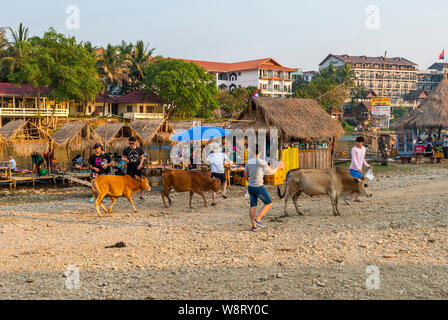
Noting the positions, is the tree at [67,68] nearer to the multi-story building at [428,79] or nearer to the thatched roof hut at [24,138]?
the thatched roof hut at [24,138]

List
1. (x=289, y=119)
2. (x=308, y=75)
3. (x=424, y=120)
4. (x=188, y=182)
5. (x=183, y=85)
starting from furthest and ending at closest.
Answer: (x=308, y=75)
(x=183, y=85)
(x=424, y=120)
(x=289, y=119)
(x=188, y=182)

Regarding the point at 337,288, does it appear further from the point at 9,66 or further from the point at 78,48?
the point at 9,66

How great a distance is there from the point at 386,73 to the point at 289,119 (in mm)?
88268

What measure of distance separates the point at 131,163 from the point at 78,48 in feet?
109

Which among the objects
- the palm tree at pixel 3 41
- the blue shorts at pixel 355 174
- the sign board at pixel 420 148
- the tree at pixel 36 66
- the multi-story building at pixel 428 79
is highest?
the multi-story building at pixel 428 79

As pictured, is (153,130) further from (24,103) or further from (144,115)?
(24,103)

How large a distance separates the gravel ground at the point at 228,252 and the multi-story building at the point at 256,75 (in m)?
64.4

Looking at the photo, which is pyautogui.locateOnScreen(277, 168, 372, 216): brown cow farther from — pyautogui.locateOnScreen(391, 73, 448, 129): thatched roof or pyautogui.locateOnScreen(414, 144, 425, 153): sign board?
pyautogui.locateOnScreen(391, 73, 448, 129): thatched roof

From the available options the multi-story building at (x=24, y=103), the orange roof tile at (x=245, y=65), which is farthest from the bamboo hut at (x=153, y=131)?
the orange roof tile at (x=245, y=65)

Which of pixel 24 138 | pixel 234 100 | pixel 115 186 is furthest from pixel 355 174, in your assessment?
pixel 234 100

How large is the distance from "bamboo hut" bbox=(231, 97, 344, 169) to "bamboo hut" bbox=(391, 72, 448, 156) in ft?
26.8

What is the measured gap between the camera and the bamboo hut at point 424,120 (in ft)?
83.2

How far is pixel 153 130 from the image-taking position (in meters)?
21.7
